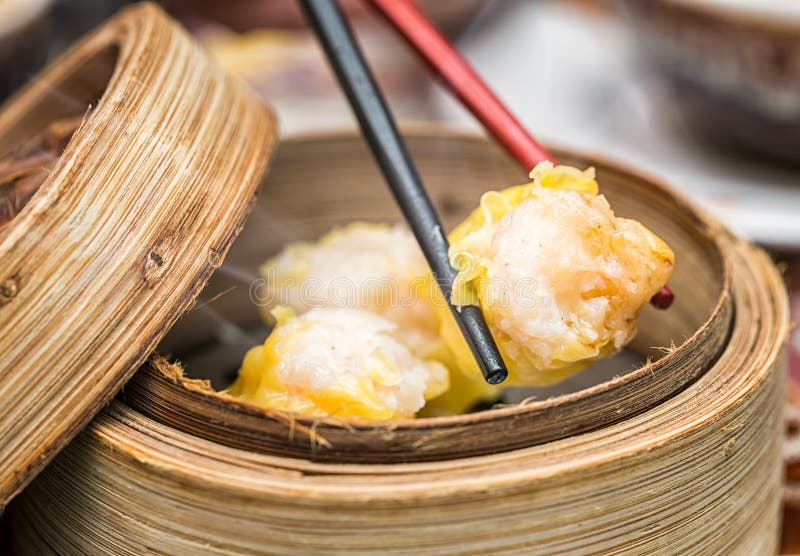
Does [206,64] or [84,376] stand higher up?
[206,64]

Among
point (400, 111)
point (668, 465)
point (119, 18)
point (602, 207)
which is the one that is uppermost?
point (400, 111)

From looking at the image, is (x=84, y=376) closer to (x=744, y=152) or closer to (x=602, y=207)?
(x=602, y=207)

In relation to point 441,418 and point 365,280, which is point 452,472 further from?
point 365,280

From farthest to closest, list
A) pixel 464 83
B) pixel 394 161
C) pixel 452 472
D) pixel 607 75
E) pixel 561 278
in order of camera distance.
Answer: pixel 607 75 < pixel 464 83 < pixel 394 161 < pixel 561 278 < pixel 452 472

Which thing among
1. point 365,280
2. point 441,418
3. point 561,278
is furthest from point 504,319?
point 365,280

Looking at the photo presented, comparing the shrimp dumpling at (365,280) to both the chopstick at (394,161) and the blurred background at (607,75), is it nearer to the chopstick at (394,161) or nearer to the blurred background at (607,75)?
the chopstick at (394,161)

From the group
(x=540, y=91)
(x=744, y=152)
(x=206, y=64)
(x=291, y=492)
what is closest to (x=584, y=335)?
(x=291, y=492)

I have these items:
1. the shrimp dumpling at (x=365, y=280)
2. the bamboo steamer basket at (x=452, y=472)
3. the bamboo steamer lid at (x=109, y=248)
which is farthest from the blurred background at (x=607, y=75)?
the bamboo steamer lid at (x=109, y=248)
